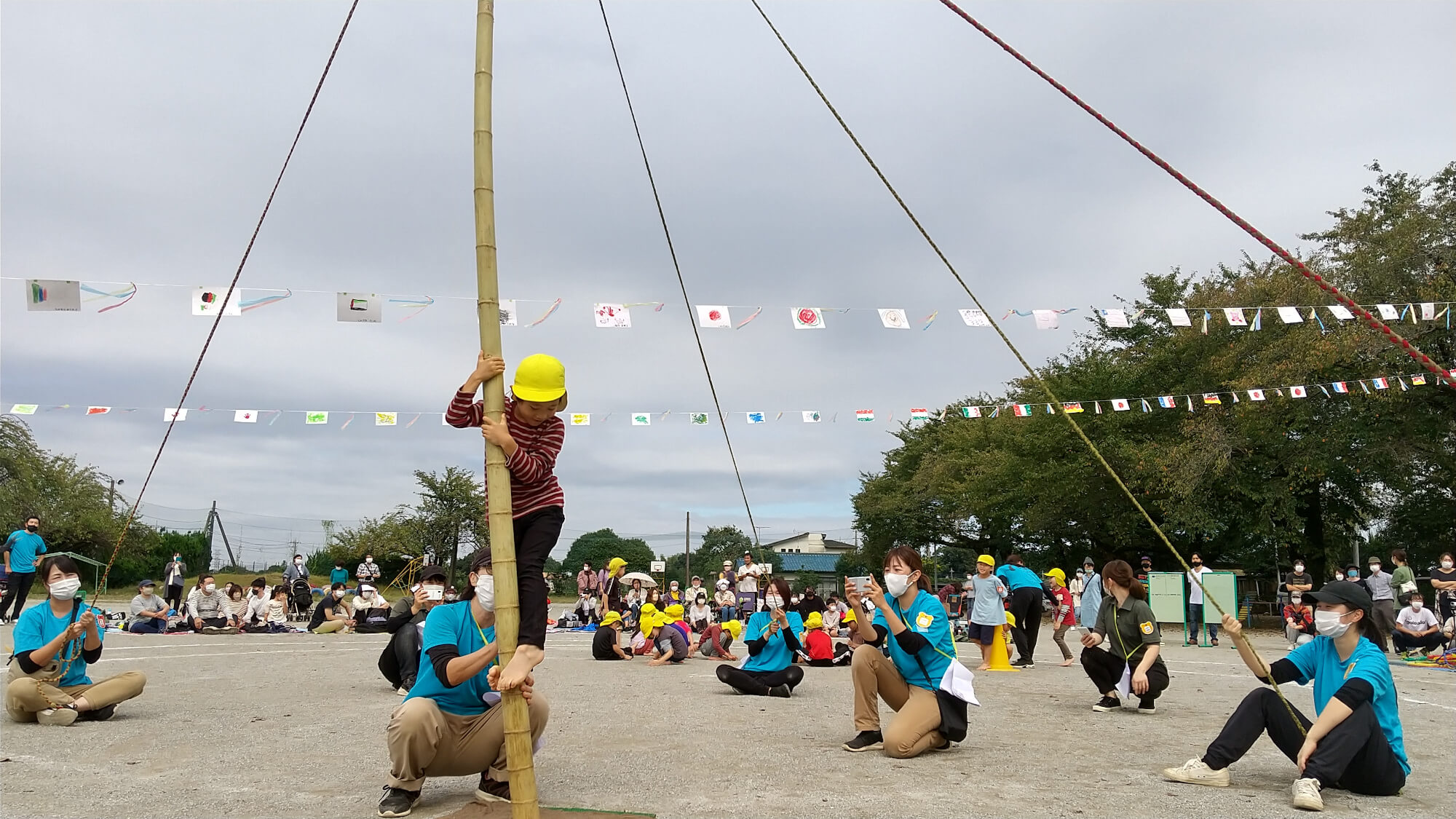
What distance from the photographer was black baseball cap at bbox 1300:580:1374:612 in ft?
17.0

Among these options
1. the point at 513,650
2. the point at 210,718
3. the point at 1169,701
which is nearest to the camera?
the point at 513,650

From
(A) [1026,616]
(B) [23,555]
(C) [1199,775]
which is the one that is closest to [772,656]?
(A) [1026,616]

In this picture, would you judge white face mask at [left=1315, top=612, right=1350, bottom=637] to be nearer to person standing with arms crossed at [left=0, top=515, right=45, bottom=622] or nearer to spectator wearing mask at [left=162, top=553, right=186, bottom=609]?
person standing with arms crossed at [left=0, top=515, right=45, bottom=622]

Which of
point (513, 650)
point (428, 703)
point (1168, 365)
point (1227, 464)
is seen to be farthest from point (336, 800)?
point (1168, 365)

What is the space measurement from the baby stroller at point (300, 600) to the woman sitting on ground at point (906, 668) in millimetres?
21359

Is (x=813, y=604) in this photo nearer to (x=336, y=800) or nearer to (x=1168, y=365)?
(x=336, y=800)

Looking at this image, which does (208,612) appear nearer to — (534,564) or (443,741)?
(443,741)

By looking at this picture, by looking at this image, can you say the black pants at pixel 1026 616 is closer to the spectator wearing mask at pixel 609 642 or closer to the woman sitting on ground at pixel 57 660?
the spectator wearing mask at pixel 609 642

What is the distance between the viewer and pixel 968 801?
16.2 ft

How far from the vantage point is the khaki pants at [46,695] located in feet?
22.7

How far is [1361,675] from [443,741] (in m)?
4.67

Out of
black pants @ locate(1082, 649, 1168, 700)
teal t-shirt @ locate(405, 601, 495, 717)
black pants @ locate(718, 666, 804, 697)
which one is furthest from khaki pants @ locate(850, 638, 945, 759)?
black pants @ locate(718, 666, 804, 697)

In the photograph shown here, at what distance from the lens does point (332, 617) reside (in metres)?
20.5

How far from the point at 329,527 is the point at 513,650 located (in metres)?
44.2
